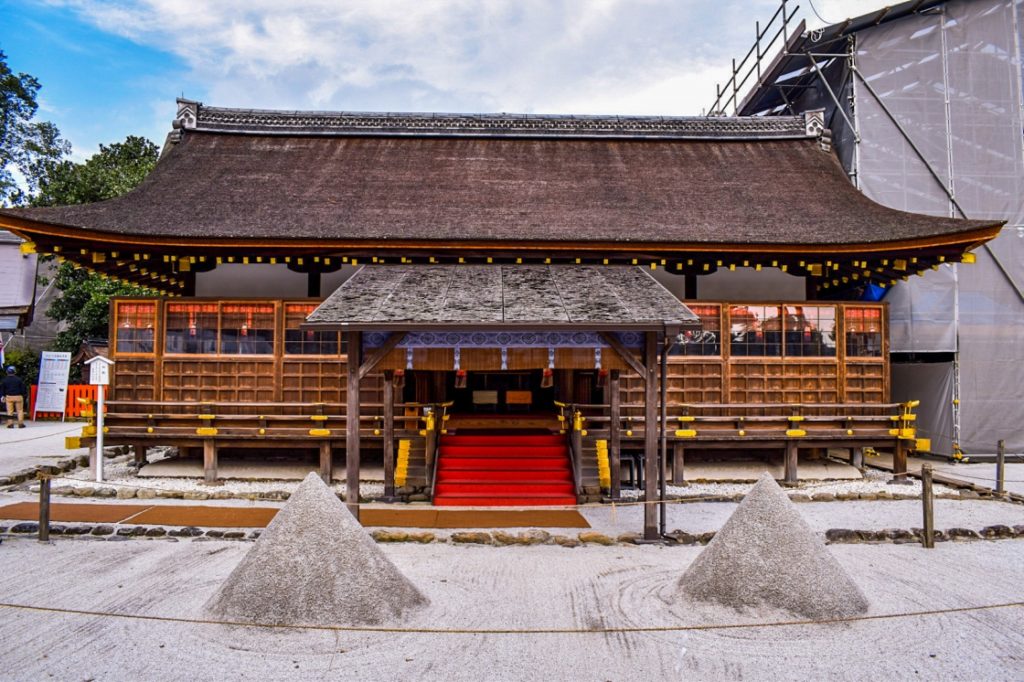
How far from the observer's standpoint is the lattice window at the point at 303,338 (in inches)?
445

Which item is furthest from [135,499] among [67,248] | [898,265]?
[898,265]

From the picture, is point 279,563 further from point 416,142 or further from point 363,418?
point 416,142

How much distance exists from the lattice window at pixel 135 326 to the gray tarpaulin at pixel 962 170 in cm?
1531

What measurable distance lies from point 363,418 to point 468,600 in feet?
18.5

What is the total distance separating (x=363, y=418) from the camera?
11.1 meters

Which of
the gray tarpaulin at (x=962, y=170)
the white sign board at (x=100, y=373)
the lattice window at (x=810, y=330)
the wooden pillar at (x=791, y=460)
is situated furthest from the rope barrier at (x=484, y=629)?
the gray tarpaulin at (x=962, y=170)

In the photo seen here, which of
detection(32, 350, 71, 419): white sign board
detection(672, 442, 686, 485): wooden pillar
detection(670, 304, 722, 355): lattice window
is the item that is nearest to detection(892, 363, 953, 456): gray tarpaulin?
detection(670, 304, 722, 355): lattice window

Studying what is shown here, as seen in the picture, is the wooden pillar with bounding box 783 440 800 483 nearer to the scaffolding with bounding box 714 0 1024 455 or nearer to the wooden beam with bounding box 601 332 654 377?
the scaffolding with bounding box 714 0 1024 455

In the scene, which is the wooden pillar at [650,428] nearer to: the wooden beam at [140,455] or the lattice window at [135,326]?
the lattice window at [135,326]

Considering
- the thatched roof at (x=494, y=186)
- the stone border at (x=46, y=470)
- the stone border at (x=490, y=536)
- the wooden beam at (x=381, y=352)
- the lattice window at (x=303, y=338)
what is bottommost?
the stone border at (x=490, y=536)

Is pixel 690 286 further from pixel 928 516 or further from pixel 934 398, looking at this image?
pixel 934 398

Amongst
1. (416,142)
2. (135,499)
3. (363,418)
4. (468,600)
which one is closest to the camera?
(468,600)

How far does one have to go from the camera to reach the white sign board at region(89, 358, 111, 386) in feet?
33.8

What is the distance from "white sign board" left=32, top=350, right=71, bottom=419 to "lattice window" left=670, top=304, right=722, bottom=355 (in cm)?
1961
